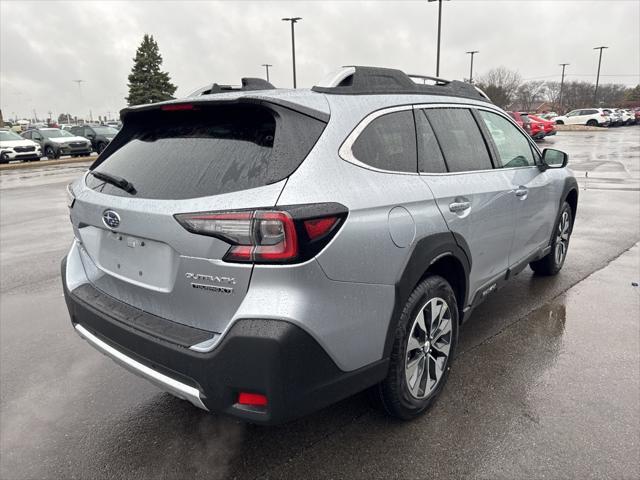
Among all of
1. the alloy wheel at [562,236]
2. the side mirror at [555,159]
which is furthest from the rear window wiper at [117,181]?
the alloy wheel at [562,236]

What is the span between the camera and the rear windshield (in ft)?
6.70

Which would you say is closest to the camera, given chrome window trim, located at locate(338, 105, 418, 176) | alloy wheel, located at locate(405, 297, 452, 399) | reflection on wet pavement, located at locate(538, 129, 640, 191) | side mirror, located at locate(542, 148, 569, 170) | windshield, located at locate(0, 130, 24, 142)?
chrome window trim, located at locate(338, 105, 418, 176)

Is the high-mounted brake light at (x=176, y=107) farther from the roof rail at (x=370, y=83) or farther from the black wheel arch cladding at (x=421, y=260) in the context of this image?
the black wheel arch cladding at (x=421, y=260)

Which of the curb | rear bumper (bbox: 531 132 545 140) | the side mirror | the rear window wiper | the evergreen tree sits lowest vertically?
the curb

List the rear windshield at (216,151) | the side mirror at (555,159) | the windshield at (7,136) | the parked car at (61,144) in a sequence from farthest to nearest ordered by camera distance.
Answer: the parked car at (61,144)
the windshield at (7,136)
the side mirror at (555,159)
the rear windshield at (216,151)

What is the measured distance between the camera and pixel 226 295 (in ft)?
6.46

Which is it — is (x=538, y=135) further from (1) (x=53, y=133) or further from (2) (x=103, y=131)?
(1) (x=53, y=133)

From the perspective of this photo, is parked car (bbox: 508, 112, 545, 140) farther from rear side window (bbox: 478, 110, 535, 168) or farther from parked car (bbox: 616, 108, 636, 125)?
parked car (bbox: 616, 108, 636, 125)

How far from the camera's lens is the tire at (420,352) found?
8.07 feet

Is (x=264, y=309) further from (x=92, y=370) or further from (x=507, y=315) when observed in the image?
(x=507, y=315)

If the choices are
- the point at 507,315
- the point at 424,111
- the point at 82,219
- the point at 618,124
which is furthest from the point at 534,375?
the point at 618,124

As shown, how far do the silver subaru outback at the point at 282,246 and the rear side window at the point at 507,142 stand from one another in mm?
705

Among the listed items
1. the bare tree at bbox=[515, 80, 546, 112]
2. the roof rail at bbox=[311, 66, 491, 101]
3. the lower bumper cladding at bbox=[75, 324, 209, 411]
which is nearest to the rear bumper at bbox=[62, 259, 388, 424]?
the lower bumper cladding at bbox=[75, 324, 209, 411]

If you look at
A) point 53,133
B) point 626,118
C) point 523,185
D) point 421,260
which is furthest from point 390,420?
point 626,118
